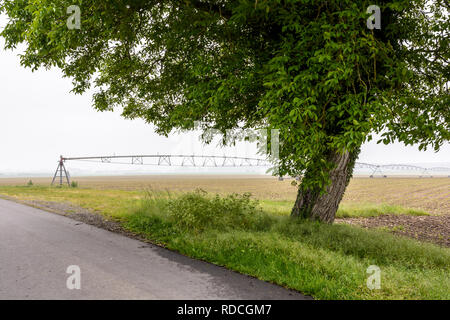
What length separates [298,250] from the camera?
242 inches

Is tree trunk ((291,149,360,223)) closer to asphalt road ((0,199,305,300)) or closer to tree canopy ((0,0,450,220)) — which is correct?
tree canopy ((0,0,450,220))

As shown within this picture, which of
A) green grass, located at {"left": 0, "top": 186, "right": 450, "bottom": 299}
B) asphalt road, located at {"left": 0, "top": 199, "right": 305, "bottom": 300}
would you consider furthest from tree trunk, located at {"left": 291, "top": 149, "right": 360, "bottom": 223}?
asphalt road, located at {"left": 0, "top": 199, "right": 305, "bottom": 300}

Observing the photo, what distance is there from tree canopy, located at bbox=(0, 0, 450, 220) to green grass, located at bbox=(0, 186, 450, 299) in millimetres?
1552

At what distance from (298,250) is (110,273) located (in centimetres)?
364

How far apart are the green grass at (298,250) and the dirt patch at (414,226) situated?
3243mm

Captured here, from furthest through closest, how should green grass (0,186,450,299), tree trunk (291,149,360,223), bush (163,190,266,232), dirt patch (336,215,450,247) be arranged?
dirt patch (336,215,450,247), tree trunk (291,149,360,223), bush (163,190,266,232), green grass (0,186,450,299)

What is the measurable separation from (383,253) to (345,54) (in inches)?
177

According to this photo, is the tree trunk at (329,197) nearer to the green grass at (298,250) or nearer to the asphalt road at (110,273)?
the green grass at (298,250)

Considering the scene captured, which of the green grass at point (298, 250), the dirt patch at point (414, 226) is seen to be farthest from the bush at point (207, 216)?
the dirt patch at point (414, 226)

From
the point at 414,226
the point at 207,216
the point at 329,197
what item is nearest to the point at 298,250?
the point at 207,216

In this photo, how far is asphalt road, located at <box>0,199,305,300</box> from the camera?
4.55 metres

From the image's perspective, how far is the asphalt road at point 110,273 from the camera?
4.55 metres
